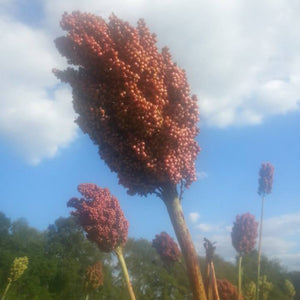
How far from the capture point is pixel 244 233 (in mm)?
14742

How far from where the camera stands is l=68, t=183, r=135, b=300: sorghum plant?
941 cm

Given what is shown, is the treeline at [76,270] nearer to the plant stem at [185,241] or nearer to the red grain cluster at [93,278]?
the red grain cluster at [93,278]

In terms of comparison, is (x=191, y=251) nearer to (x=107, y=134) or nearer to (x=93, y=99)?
(x=107, y=134)

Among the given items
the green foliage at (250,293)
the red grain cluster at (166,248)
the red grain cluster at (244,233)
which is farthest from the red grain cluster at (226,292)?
the green foliage at (250,293)

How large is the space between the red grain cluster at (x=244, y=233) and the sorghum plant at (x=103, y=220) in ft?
25.0

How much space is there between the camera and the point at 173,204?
19.0ft

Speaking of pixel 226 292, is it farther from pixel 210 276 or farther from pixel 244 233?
pixel 210 276

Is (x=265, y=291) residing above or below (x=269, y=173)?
below

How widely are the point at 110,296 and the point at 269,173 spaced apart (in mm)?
38139

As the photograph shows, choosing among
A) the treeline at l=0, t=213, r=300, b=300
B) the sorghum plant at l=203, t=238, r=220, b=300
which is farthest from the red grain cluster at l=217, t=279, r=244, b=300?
the treeline at l=0, t=213, r=300, b=300

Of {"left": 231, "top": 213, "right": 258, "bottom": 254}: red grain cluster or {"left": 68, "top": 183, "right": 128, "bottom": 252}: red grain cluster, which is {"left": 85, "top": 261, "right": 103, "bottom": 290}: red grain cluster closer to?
{"left": 68, "top": 183, "right": 128, "bottom": 252}: red grain cluster

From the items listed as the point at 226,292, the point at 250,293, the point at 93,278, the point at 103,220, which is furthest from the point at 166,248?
the point at 103,220

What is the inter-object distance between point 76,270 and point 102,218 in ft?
140

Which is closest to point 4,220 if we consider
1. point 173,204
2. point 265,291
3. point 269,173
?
point 265,291
